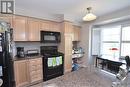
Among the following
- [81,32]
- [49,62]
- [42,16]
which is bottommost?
[49,62]

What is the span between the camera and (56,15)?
154 inches

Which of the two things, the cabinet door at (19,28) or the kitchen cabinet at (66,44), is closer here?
the cabinet door at (19,28)

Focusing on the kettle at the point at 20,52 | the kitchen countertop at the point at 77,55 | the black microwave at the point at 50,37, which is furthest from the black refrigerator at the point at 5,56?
the kitchen countertop at the point at 77,55

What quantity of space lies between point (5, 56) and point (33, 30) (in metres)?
1.45

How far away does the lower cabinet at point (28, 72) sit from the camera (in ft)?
8.89

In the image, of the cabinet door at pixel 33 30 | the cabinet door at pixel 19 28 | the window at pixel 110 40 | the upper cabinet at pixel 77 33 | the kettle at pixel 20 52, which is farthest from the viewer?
the upper cabinet at pixel 77 33

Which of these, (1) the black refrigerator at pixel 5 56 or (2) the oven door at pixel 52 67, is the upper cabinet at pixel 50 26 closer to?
(2) the oven door at pixel 52 67

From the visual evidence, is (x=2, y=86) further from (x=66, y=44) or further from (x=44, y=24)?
(x=66, y=44)

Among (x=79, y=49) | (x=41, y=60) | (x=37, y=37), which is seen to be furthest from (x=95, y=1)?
(x=79, y=49)

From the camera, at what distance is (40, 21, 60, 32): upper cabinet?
3.59 meters

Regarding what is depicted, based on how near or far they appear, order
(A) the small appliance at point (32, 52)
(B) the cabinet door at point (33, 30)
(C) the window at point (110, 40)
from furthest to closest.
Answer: (C) the window at point (110, 40) < (A) the small appliance at point (32, 52) < (B) the cabinet door at point (33, 30)

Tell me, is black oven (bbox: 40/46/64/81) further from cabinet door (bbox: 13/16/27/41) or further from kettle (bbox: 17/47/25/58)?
cabinet door (bbox: 13/16/27/41)

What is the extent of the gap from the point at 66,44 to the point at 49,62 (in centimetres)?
111

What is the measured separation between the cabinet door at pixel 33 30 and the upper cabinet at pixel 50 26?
202 millimetres
